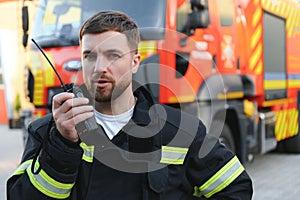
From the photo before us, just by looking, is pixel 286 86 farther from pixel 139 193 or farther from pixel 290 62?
pixel 139 193

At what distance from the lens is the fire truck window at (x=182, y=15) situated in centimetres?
471

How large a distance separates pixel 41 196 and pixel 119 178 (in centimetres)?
25

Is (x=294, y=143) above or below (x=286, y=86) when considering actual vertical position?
below

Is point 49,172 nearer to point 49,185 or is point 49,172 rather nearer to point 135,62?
point 49,185

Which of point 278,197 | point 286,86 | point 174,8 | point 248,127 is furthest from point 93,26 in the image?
point 286,86

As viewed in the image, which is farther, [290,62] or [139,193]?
[290,62]

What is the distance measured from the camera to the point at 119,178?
1601 millimetres

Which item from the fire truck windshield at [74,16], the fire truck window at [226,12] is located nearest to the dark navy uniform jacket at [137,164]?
the fire truck windshield at [74,16]

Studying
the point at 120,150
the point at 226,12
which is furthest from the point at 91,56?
the point at 226,12

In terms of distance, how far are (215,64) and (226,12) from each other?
0.73m

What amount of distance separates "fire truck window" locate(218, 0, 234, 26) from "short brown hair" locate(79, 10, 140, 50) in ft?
12.6

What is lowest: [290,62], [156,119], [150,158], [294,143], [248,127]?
[294,143]

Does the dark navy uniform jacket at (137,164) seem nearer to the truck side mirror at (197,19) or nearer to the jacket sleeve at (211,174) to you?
the jacket sleeve at (211,174)

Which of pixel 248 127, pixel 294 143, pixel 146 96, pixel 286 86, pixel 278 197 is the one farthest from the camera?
pixel 294 143
